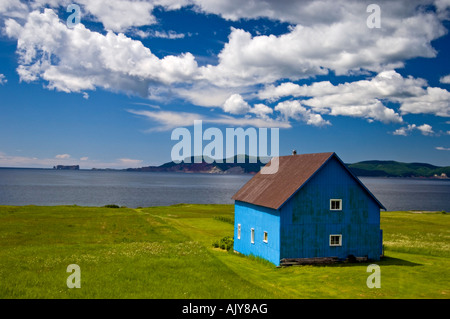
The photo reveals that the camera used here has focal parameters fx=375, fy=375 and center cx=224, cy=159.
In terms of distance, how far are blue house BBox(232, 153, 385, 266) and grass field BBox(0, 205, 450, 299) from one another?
1.55 meters

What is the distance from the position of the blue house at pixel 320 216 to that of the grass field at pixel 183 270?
5.07ft

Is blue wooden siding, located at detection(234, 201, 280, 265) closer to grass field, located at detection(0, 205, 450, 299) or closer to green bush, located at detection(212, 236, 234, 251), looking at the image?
grass field, located at detection(0, 205, 450, 299)

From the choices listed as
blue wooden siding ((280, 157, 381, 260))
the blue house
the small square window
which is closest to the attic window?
the blue house

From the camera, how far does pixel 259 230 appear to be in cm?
3519

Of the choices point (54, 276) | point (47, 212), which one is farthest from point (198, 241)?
point (47, 212)

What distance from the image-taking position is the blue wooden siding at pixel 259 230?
31.6m

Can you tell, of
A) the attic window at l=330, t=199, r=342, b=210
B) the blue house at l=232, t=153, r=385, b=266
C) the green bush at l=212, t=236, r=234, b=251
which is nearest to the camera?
the blue house at l=232, t=153, r=385, b=266

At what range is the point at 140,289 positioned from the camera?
22.0m

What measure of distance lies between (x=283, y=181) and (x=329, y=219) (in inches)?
221

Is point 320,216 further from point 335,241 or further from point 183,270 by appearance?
point 183,270

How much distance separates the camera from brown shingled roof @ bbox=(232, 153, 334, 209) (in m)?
32.3

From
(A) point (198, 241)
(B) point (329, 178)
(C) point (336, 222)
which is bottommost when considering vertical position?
(A) point (198, 241)
